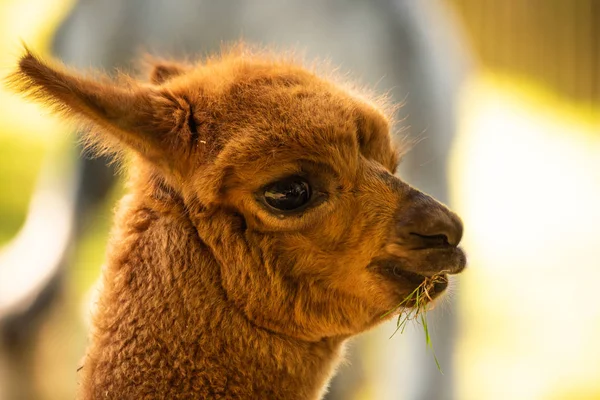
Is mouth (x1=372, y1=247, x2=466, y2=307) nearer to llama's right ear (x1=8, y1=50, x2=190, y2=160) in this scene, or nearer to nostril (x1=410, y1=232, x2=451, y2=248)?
nostril (x1=410, y1=232, x2=451, y2=248)

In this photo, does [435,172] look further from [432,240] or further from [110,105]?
[110,105]

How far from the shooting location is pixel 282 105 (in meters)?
1.63

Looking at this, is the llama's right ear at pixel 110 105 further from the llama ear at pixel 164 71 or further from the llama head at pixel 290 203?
the llama ear at pixel 164 71

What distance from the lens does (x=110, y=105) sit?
1478 mm

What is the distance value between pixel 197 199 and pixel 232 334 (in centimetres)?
30

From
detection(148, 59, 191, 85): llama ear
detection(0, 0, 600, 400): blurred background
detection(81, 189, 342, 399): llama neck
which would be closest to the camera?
detection(81, 189, 342, 399): llama neck

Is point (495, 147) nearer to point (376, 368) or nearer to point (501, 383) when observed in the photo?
point (501, 383)

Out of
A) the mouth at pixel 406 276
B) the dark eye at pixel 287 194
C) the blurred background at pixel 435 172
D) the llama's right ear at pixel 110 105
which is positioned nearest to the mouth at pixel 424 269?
the mouth at pixel 406 276

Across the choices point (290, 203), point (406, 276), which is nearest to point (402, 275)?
point (406, 276)

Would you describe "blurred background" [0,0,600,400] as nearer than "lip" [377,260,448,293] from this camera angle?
No

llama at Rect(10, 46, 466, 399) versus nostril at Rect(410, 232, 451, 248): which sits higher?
nostril at Rect(410, 232, 451, 248)

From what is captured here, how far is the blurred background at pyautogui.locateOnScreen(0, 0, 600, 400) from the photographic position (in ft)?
10.2

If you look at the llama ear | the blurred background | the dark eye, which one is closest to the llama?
the dark eye

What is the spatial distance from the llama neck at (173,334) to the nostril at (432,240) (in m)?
0.36
